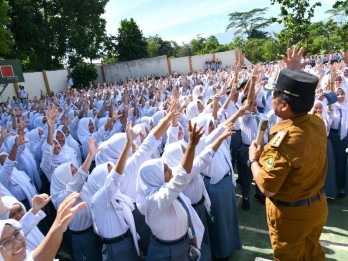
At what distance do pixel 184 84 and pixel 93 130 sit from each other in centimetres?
579

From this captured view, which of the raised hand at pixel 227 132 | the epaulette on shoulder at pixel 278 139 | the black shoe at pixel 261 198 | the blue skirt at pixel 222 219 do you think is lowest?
the black shoe at pixel 261 198

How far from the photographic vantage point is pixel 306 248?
7.57 ft

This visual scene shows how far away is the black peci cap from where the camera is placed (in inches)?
80.5

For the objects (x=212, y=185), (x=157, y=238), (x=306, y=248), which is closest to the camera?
(x=306, y=248)

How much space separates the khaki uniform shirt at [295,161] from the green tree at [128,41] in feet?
105

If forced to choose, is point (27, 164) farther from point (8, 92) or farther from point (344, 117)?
point (8, 92)

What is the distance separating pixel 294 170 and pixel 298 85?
0.55 m

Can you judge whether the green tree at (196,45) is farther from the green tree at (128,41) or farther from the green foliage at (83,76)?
the green foliage at (83,76)

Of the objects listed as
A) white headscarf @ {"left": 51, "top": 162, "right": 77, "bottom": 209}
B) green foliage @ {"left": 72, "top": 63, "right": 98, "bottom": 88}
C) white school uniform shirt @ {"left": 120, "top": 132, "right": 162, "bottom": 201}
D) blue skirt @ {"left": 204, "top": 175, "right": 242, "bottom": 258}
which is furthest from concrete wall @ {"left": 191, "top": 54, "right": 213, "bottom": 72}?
white headscarf @ {"left": 51, "top": 162, "right": 77, "bottom": 209}

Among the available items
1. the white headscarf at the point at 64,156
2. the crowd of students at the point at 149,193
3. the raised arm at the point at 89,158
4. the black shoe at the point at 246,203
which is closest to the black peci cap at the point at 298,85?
the crowd of students at the point at 149,193

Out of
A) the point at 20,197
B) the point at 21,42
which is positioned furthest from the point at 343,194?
the point at 21,42

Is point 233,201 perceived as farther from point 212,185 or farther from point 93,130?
point 93,130

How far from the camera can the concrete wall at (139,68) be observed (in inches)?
1125

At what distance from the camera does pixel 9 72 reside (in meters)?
16.9
